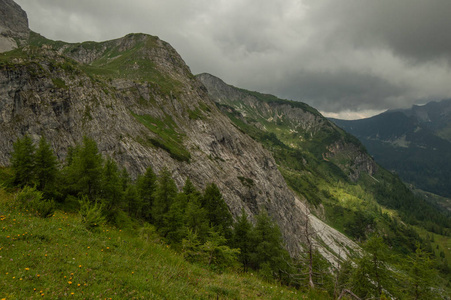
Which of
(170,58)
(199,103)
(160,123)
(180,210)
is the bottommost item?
(180,210)

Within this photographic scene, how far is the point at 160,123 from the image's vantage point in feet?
352

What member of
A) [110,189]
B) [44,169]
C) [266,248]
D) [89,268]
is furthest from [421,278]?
[44,169]

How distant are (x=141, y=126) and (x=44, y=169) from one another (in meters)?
69.6

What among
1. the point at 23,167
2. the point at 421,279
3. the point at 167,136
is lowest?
the point at 421,279

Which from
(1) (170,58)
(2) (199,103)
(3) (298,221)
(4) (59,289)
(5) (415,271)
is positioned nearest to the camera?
(4) (59,289)

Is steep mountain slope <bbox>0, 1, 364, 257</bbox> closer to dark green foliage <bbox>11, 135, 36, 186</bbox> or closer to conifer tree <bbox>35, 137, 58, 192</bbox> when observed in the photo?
dark green foliage <bbox>11, 135, 36, 186</bbox>

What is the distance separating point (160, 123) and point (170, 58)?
338ft

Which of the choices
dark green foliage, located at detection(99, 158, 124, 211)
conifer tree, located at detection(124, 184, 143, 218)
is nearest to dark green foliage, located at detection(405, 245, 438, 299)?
dark green foliage, located at detection(99, 158, 124, 211)

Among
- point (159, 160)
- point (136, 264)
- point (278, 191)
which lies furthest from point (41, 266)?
point (278, 191)

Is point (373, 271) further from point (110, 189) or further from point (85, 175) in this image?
point (85, 175)

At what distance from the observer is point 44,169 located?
2411 cm

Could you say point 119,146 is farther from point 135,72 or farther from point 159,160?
point 135,72

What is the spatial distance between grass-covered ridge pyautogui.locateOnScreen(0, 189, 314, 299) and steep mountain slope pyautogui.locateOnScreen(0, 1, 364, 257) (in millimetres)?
39684

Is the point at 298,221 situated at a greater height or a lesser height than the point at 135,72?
lesser
